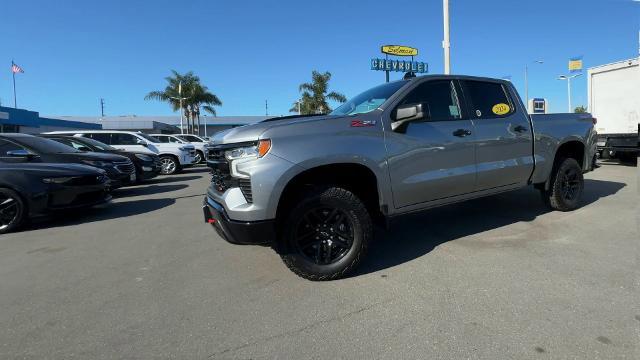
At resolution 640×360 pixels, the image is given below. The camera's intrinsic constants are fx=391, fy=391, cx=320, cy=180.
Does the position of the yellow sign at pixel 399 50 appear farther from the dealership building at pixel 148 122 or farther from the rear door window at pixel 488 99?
the rear door window at pixel 488 99

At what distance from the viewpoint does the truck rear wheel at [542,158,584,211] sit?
18.0 ft

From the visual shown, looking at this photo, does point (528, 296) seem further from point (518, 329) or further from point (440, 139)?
point (440, 139)

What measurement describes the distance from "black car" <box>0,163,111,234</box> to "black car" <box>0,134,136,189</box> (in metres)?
0.88

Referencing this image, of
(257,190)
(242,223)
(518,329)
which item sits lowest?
(518,329)

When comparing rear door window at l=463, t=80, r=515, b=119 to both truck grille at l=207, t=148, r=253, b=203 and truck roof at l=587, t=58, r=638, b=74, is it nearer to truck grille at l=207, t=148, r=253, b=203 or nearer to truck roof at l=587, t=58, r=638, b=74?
truck grille at l=207, t=148, r=253, b=203

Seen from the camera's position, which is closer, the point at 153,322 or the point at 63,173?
the point at 153,322

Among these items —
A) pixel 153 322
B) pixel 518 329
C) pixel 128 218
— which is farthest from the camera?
pixel 128 218

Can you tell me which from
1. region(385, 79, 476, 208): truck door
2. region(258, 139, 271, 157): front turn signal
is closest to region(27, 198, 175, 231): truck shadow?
region(258, 139, 271, 157): front turn signal

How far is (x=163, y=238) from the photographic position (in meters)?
5.17

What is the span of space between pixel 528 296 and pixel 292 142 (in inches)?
88.3

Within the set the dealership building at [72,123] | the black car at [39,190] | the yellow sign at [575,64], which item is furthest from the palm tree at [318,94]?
the black car at [39,190]

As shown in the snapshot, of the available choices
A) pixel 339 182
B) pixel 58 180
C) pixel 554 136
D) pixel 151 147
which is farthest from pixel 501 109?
pixel 151 147

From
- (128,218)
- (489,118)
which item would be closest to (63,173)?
(128,218)

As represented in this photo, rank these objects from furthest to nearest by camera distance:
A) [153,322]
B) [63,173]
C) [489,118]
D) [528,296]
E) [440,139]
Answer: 1. [63,173]
2. [489,118]
3. [440,139]
4. [528,296]
5. [153,322]
